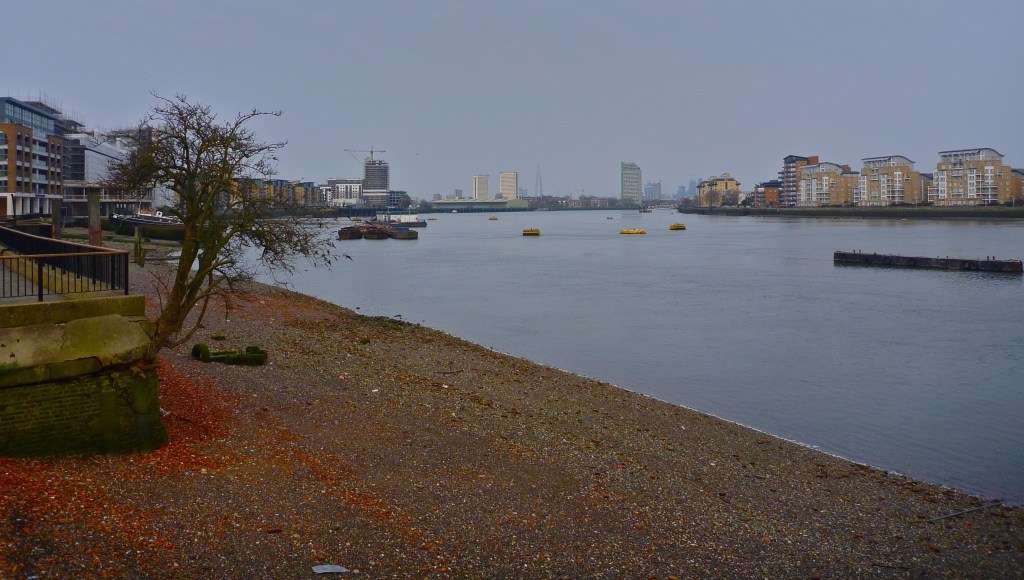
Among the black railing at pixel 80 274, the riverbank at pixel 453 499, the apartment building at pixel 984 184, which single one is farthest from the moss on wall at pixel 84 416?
the apartment building at pixel 984 184

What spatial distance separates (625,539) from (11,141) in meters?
83.1

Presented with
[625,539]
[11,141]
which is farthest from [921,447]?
[11,141]

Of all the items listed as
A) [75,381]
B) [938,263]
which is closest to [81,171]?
[938,263]

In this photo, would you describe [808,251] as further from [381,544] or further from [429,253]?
[381,544]

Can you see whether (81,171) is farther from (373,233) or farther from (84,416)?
(84,416)

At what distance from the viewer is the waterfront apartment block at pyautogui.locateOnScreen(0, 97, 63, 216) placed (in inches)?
2948

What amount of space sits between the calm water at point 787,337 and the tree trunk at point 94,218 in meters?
12.2

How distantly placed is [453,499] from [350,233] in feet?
342

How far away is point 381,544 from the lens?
8.16 m

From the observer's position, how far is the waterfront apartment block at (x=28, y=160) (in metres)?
74.9

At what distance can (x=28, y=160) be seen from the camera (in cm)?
8081

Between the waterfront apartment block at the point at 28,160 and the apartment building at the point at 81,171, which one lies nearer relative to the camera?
the waterfront apartment block at the point at 28,160

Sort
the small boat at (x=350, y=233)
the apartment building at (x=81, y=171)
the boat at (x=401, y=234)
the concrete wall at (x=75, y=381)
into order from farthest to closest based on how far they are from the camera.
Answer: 1. the boat at (x=401, y=234)
2. the small boat at (x=350, y=233)
3. the apartment building at (x=81, y=171)
4. the concrete wall at (x=75, y=381)

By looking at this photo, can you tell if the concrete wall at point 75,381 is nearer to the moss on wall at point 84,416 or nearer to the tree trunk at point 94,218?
the moss on wall at point 84,416
